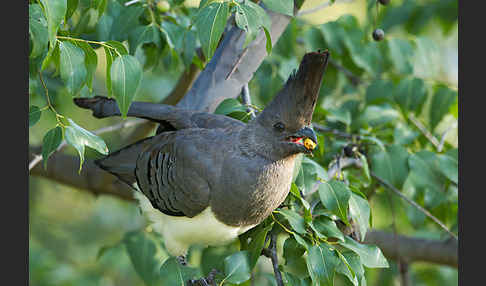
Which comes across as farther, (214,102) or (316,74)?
(214,102)

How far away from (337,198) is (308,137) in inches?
10.6

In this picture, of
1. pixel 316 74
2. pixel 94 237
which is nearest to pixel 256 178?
pixel 316 74

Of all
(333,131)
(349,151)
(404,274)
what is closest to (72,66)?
(349,151)

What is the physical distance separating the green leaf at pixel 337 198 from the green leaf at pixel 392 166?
69 cm

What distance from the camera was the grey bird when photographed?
2326 millimetres

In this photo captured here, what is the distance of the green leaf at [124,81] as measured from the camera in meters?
2.02

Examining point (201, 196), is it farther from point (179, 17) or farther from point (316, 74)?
point (179, 17)

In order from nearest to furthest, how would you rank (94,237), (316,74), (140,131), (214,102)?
(316,74) < (214,102) < (140,131) < (94,237)

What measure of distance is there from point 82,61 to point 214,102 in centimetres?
112

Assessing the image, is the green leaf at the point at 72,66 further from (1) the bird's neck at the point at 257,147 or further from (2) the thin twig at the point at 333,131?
(2) the thin twig at the point at 333,131

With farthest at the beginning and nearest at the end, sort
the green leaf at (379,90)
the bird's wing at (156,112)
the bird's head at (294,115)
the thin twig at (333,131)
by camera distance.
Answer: the green leaf at (379,90)
the thin twig at (333,131)
the bird's wing at (156,112)
the bird's head at (294,115)

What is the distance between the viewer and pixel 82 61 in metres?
2.04

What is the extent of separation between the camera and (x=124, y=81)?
2023 mm

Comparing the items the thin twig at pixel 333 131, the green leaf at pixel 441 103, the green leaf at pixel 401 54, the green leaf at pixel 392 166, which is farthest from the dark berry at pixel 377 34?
the green leaf at pixel 392 166
